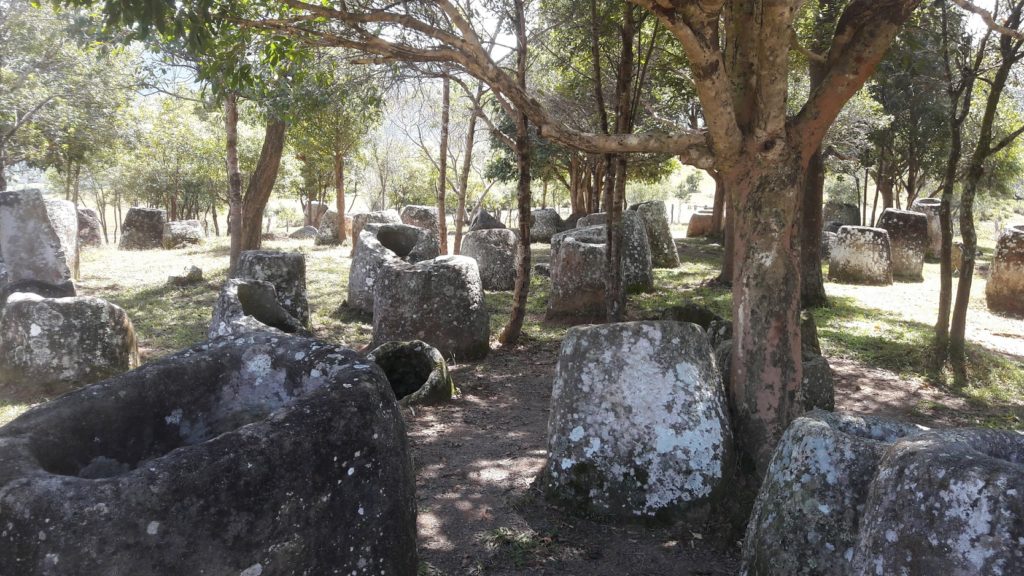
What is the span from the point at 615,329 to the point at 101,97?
1399 centimetres

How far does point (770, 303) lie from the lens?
15.0 ft

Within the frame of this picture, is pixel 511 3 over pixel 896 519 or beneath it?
over

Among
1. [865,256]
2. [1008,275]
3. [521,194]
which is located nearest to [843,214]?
[865,256]

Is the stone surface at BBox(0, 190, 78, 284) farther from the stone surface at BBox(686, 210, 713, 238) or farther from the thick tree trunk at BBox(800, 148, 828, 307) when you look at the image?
the stone surface at BBox(686, 210, 713, 238)

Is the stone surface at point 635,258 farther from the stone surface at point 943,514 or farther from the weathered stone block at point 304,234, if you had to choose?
the weathered stone block at point 304,234

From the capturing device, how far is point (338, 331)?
945 cm

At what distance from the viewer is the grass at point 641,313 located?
24.2 feet

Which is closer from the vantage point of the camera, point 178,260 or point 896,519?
point 896,519

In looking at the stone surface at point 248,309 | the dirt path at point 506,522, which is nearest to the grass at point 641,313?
the stone surface at point 248,309

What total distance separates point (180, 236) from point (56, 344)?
45.8 ft

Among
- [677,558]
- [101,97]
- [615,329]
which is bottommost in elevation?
[677,558]

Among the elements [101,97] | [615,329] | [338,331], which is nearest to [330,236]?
[101,97]

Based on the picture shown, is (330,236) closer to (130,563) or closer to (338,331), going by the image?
(338,331)

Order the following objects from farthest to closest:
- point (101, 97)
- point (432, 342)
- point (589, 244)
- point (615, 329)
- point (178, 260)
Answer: point (178, 260) → point (101, 97) → point (589, 244) → point (432, 342) → point (615, 329)
